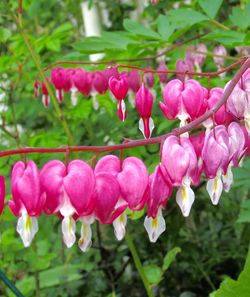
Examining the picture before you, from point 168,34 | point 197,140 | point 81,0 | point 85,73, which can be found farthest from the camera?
point 81,0

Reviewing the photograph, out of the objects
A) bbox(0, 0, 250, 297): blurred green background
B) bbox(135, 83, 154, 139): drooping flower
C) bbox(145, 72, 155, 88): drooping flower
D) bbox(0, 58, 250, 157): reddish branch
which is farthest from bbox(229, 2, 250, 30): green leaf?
bbox(0, 58, 250, 157): reddish branch

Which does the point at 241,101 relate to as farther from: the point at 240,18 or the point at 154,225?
the point at 240,18

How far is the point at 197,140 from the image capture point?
43.6 inches

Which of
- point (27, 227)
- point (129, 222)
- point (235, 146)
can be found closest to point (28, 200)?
point (27, 227)

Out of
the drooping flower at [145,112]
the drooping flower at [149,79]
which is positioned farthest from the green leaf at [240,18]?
the drooping flower at [145,112]

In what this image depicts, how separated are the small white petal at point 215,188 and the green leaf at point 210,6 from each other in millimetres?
924

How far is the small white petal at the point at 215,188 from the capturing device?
97 centimetres

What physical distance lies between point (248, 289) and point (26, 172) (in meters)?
0.47

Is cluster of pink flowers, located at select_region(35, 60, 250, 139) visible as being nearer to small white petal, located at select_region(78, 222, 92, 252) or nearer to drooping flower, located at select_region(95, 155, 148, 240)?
drooping flower, located at select_region(95, 155, 148, 240)

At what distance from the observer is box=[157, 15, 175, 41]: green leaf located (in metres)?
1.76

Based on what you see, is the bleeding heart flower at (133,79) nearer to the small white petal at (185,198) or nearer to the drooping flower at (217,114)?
the drooping flower at (217,114)

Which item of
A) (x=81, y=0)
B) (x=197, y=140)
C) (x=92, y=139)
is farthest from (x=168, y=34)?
(x=81, y=0)

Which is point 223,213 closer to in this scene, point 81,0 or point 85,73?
point 85,73

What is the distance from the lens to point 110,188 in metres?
0.95
